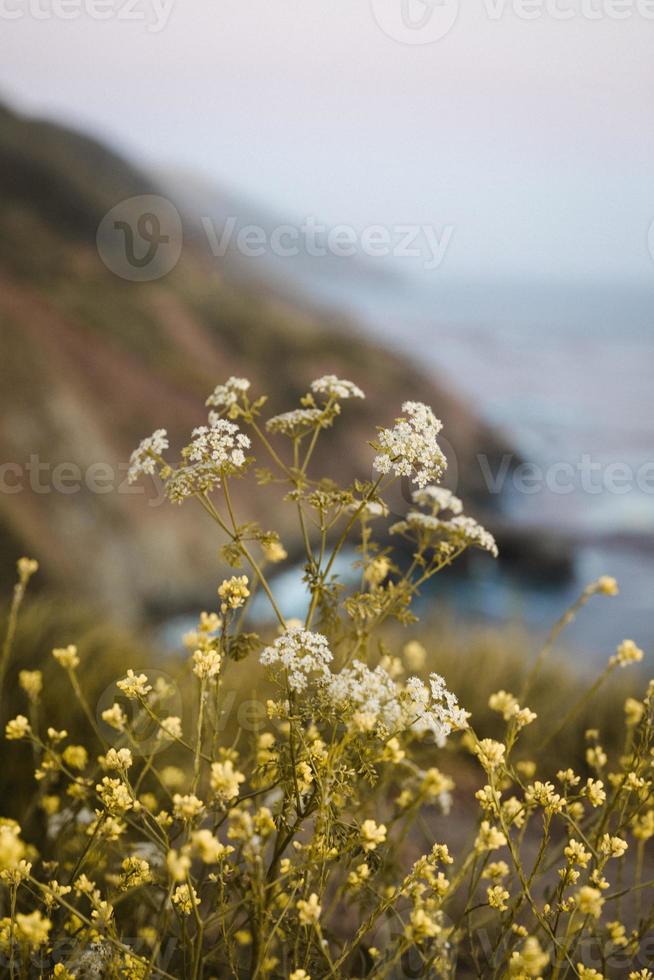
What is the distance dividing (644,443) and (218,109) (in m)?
1.69

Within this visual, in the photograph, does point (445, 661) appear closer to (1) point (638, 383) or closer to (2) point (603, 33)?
(1) point (638, 383)

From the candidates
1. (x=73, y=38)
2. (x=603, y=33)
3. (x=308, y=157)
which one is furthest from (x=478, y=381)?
(x=73, y=38)

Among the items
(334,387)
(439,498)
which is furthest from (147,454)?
(439,498)

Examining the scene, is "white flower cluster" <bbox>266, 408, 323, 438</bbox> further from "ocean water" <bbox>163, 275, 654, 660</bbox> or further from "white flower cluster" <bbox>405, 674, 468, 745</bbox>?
"ocean water" <bbox>163, 275, 654, 660</bbox>

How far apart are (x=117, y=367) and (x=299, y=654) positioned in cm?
207

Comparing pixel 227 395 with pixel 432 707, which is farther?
pixel 227 395

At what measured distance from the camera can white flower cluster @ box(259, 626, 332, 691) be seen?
74 cm

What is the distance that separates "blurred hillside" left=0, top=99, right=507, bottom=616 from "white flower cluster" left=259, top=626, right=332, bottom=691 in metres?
1.84

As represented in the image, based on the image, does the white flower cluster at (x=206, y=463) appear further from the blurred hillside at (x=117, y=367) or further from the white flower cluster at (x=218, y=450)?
the blurred hillside at (x=117, y=367)

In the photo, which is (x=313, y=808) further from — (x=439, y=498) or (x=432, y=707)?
(x=439, y=498)

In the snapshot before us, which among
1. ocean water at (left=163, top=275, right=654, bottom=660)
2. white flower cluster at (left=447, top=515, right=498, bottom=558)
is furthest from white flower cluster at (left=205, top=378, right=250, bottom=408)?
ocean water at (left=163, top=275, right=654, bottom=660)

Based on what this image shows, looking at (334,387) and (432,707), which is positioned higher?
(334,387)

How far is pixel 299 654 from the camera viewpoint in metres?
0.77

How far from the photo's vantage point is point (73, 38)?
8.36ft
